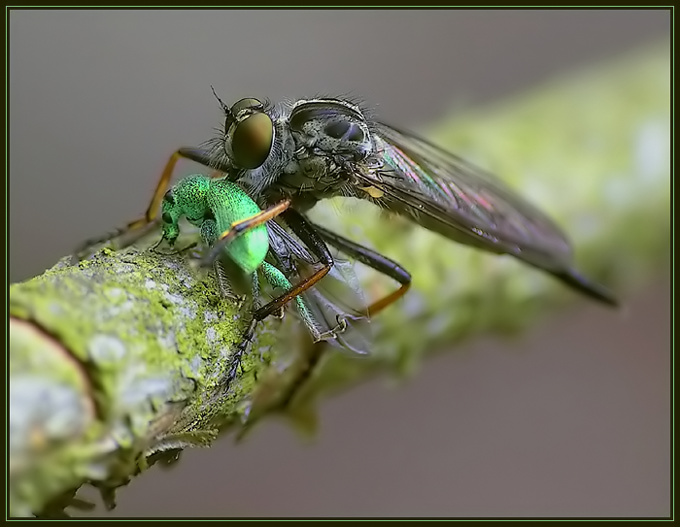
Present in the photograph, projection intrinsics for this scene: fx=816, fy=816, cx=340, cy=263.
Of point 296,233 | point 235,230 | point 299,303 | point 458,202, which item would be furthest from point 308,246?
point 458,202

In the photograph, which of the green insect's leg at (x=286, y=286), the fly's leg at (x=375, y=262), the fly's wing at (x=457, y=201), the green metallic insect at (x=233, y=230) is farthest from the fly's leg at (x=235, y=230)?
→ the fly's wing at (x=457, y=201)

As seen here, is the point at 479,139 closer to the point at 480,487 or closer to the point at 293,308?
the point at 293,308

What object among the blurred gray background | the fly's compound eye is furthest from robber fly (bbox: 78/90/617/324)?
the blurred gray background

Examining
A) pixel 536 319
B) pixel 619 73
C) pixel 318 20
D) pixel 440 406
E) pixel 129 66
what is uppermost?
pixel 318 20

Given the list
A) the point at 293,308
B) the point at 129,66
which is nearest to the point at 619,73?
the point at 293,308

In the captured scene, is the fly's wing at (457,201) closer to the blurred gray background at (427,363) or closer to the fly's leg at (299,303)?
the fly's leg at (299,303)
